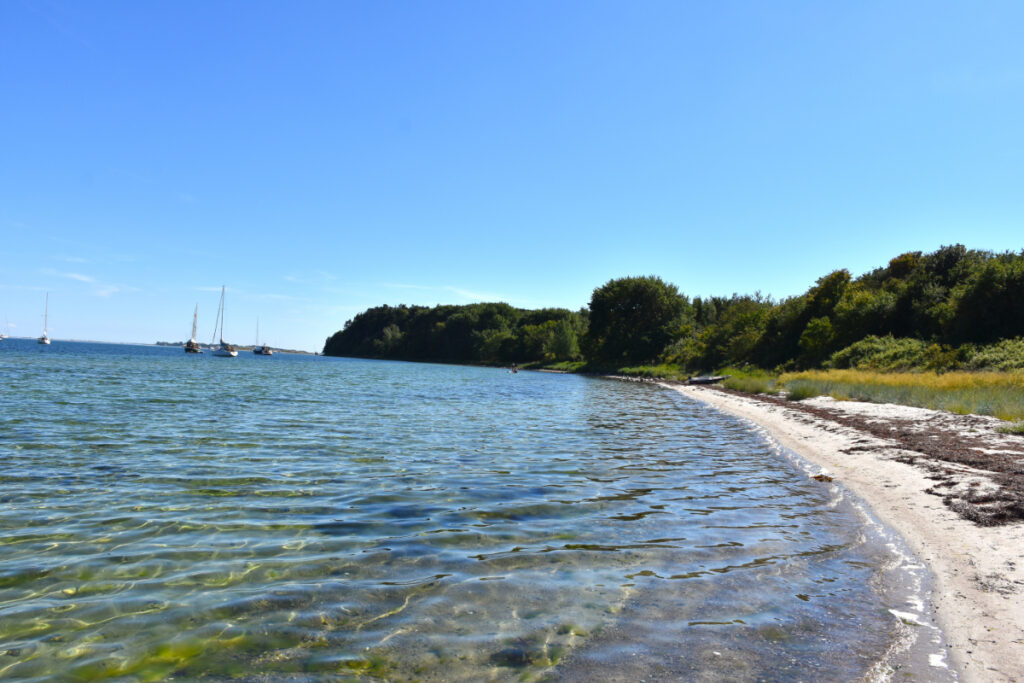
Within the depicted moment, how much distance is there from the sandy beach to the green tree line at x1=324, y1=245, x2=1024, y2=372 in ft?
74.0

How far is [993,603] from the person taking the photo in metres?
5.95

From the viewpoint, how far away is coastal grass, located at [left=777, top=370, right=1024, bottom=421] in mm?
19891

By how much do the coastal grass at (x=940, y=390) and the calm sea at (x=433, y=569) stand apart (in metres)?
10.5

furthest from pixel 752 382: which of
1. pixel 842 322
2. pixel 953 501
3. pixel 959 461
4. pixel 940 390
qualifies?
pixel 953 501

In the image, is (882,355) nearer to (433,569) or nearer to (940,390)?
(940,390)

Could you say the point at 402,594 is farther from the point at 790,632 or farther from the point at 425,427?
the point at 425,427

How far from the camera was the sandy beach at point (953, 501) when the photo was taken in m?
5.33

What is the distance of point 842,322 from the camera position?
5356 centimetres

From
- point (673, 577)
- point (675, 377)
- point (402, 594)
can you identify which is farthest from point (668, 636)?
point (675, 377)

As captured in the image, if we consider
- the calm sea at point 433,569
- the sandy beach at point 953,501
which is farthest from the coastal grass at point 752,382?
the calm sea at point 433,569

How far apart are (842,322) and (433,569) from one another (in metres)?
56.6

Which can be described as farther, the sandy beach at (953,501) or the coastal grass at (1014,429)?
the coastal grass at (1014,429)

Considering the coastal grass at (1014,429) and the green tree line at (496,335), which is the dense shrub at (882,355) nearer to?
the coastal grass at (1014,429)

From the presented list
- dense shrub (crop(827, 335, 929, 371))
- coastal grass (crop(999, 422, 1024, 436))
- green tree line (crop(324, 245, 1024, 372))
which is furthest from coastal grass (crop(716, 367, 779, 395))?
coastal grass (crop(999, 422, 1024, 436))
